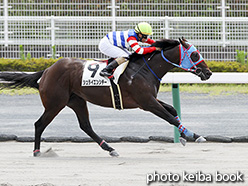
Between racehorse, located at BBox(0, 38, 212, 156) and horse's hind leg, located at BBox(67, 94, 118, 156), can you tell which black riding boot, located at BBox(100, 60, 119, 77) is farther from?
horse's hind leg, located at BBox(67, 94, 118, 156)

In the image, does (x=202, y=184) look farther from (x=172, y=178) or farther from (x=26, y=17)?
(x=26, y=17)

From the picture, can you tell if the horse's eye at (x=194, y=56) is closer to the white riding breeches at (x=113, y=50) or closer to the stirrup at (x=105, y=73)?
the white riding breeches at (x=113, y=50)

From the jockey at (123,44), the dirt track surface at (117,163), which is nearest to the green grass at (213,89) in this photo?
the dirt track surface at (117,163)

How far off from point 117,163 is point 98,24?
35.0 feet

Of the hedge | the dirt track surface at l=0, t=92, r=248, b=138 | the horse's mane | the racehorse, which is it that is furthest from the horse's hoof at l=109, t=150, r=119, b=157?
the hedge

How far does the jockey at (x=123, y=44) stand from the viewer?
6.63 meters

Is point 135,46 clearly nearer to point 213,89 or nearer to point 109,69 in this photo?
point 109,69

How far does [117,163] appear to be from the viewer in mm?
6145

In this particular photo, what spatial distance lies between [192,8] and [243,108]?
6245mm

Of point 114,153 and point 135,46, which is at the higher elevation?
point 135,46

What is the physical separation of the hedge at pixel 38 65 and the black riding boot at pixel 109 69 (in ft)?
25.6

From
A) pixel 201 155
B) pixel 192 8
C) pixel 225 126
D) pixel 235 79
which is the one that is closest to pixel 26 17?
pixel 192 8

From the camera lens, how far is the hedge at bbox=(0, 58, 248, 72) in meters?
14.6

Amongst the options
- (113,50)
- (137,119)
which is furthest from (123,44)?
(137,119)
